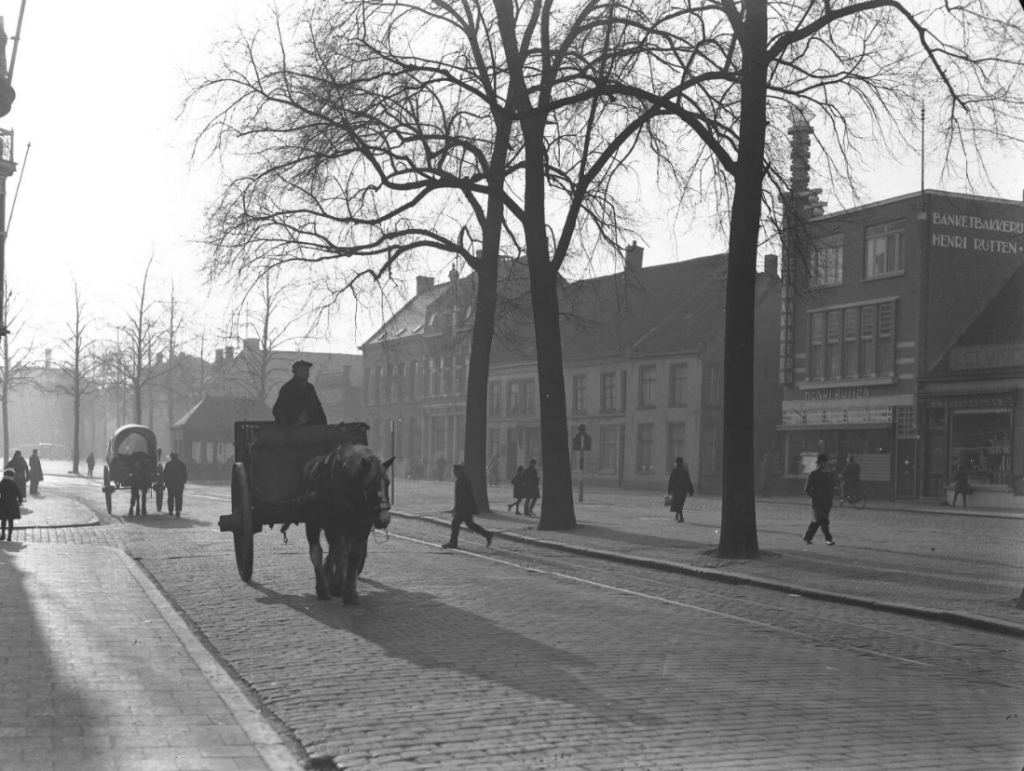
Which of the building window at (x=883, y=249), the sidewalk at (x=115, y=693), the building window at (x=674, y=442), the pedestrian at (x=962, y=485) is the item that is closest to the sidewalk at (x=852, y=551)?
the pedestrian at (x=962, y=485)

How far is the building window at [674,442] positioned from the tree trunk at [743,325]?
34.0 m

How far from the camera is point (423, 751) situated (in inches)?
251

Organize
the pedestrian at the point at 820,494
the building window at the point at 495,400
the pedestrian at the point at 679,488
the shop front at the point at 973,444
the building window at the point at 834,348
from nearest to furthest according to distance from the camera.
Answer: the pedestrian at the point at 820,494
the pedestrian at the point at 679,488
the shop front at the point at 973,444
the building window at the point at 834,348
the building window at the point at 495,400

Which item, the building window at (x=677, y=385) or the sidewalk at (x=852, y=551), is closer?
the sidewalk at (x=852, y=551)

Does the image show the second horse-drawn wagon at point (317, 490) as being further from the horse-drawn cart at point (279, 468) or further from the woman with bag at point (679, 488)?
the woman with bag at point (679, 488)

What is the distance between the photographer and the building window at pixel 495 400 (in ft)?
223

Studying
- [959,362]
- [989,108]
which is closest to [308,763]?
[989,108]

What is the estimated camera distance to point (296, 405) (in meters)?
13.5

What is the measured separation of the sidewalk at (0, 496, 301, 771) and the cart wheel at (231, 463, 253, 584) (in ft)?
3.60

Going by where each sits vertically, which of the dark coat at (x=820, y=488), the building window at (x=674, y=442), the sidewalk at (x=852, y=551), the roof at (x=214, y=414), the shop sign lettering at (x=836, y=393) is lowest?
the sidewalk at (x=852, y=551)

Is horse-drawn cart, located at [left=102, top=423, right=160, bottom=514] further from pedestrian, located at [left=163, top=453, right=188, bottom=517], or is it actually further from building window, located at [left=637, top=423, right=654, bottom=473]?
building window, located at [left=637, top=423, right=654, bottom=473]

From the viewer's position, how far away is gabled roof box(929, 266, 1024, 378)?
122 feet

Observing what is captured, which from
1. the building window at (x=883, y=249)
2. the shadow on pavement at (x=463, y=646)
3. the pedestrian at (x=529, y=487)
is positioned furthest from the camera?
the building window at (x=883, y=249)

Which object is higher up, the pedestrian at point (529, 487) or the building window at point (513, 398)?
the building window at point (513, 398)
